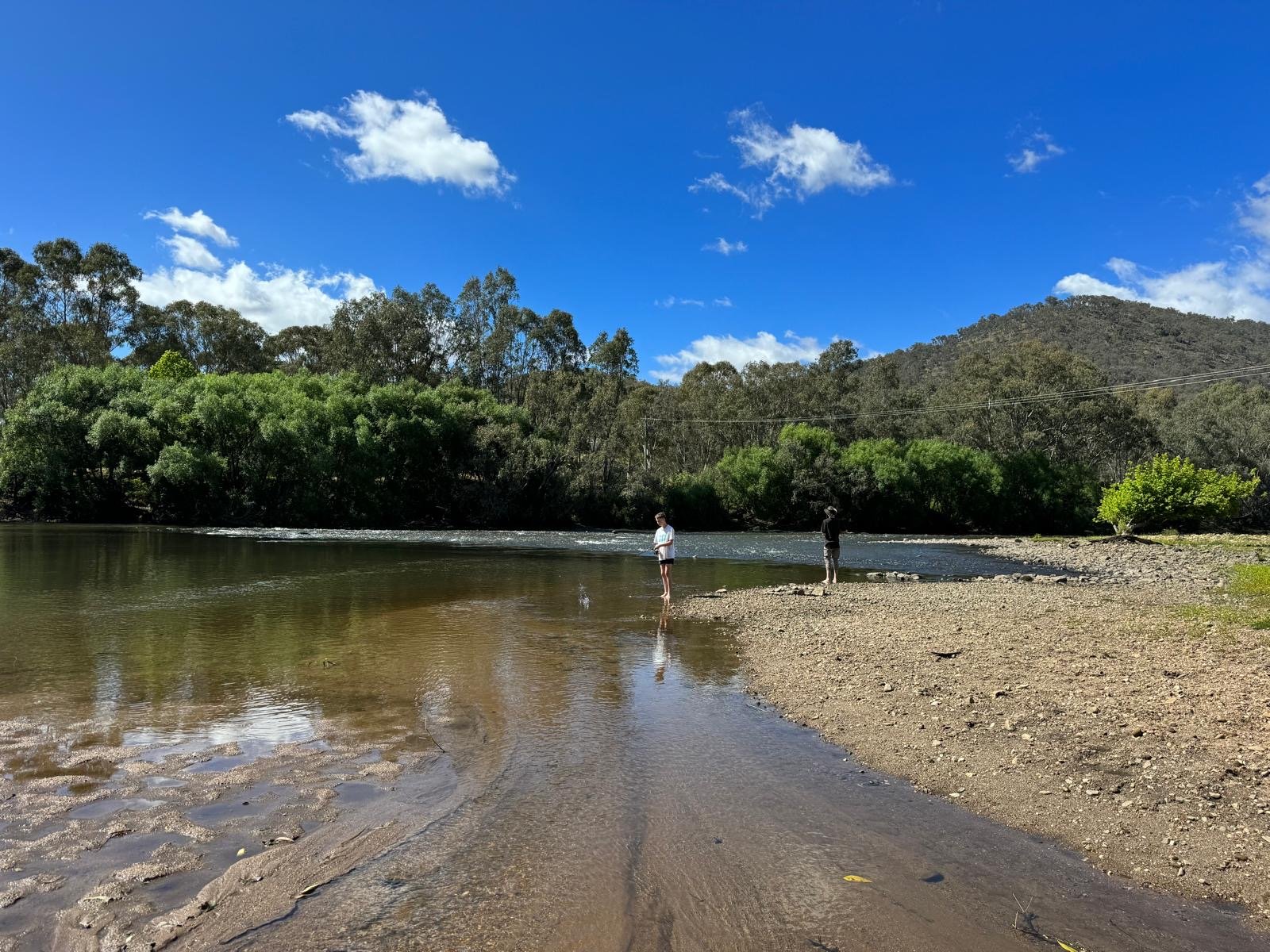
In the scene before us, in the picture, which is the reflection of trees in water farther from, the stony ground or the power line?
the power line

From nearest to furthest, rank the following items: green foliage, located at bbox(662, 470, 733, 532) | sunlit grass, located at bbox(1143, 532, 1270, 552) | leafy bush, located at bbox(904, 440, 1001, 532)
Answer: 1. sunlit grass, located at bbox(1143, 532, 1270, 552)
2. green foliage, located at bbox(662, 470, 733, 532)
3. leafy bush, located at bbox(904, 440, 1001, 532)

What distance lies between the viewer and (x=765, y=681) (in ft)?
37.6

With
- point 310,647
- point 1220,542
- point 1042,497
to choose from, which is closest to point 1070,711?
point 310,647

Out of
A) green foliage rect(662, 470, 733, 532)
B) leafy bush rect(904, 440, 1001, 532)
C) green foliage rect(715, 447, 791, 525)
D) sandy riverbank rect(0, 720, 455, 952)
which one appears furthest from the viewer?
leafy bush rect(904, 440, 1001, 532)

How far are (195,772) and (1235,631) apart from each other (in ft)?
53.4

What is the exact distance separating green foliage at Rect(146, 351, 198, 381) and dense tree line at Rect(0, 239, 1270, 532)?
0.27 meters

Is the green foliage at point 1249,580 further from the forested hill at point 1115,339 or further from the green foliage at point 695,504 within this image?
the forested hill at point 1115,339

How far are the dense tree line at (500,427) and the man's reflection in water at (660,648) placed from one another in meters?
49.2

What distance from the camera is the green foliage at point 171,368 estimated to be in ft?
237

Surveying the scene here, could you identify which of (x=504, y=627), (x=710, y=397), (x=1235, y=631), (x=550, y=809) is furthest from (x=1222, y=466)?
(x=550, y=809)

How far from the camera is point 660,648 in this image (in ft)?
46.0

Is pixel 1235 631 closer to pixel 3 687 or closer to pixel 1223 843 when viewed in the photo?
pixel 1223 843

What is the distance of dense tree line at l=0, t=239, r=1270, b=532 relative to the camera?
193ft

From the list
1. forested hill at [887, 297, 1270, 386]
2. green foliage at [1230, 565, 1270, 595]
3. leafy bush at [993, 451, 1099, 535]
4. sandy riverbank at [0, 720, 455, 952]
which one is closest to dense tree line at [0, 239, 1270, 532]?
leafy bush at [993, 451, 1099, 535]
